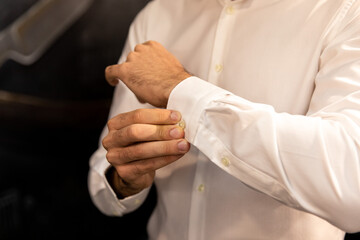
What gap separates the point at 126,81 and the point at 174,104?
0.58 ft

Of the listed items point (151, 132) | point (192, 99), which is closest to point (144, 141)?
point (151, 132)

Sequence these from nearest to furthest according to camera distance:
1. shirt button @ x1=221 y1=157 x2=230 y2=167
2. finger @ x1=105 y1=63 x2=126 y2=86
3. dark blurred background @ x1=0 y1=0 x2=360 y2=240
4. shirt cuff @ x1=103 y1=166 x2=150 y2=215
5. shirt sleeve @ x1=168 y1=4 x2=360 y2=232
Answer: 1. shirt sleeve @ x1=168 y1=4 x2=360 y2=232
2. shirt button @ x1=221 y1=157 x2=230 y2=167
3. finger @ x1=105 y1=63 x2=126 y2=86
4. shirt cuff @ x1=103 y1=166 x2=150 y2=215
5. dark blurred background @ x1=0 y1=0 x2=360 y2=240

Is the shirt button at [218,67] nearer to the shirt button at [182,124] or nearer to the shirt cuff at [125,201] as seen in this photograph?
the shirt button at [182,124]

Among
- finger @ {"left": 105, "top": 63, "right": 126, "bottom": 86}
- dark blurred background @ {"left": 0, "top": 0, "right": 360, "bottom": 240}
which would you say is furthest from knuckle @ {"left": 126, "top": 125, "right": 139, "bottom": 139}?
dark blurred background @ {"left": 0, "top": 0, "right": 360, "bottom": 240}

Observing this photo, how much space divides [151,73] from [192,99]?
16cm

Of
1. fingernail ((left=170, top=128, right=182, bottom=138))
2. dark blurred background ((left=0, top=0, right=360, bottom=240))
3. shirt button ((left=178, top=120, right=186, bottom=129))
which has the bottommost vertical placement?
dark blurred background ((left=0, top=0, right=360, bottom=240))

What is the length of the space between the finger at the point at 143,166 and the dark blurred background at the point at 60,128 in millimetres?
966

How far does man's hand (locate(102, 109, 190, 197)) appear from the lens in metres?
0.86

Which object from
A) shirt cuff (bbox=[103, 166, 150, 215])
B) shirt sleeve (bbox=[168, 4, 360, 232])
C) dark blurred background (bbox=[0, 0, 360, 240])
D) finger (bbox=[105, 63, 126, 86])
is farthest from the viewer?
dark blurred background (bbox=[0, 0, 360, 240])

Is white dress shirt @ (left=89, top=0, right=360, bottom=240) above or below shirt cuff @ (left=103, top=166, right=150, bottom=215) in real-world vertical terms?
above

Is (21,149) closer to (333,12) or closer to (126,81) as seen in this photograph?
(126,81)

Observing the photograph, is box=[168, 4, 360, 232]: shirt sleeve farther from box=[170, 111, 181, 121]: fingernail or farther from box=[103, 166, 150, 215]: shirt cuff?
box=[103, 166, 150, 215]: shirt cuff

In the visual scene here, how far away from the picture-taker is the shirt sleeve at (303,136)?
72 cm

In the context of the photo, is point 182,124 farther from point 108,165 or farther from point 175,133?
point 108,165
